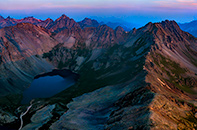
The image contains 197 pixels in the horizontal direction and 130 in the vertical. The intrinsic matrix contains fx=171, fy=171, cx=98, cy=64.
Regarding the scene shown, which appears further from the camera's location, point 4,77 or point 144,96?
point 4,77

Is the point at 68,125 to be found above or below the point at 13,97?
below

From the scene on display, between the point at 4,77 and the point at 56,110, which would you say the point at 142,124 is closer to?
the point at 56,110

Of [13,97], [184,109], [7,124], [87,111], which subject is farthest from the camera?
[13,97]

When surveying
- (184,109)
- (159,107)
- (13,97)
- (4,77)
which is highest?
(4,77)

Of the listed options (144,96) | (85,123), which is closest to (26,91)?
(85,123)

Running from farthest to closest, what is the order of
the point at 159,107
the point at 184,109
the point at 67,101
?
the point at 67,101
the point at 184,109
the point at 159,107

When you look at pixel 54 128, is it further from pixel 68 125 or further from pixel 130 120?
pixel 130 120

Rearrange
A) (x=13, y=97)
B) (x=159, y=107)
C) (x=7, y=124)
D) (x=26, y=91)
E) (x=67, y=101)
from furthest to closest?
(x=26, y=91) → (x=13, y=97) → (x=67, y=101) → (x=7, y=124) → (x=159, y=107)

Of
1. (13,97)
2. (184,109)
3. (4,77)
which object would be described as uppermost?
(4,77)

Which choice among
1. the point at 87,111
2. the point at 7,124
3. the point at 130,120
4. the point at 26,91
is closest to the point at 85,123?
the point at 87,111
